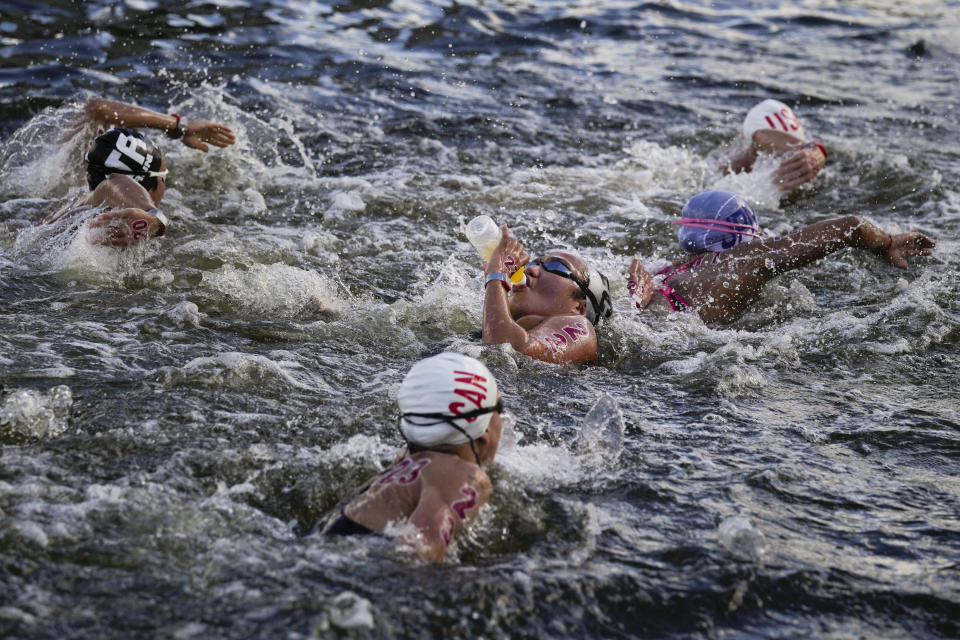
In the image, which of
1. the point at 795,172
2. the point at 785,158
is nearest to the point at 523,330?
the point at 795,172

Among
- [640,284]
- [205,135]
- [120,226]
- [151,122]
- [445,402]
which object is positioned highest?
[445,402]

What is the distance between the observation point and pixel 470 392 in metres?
4.29

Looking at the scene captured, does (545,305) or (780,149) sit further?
(780,149)

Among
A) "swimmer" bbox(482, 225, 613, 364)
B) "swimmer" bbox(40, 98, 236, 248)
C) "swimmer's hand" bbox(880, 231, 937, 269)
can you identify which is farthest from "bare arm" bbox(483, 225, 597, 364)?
"swimmer" bbox(40, 98, 236, 248)

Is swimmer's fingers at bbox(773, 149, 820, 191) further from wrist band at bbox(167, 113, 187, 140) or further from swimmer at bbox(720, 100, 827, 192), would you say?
wrist band at bbox(167, 113, 187, 140)

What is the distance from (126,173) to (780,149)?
678cm

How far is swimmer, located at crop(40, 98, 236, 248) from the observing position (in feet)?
23.9

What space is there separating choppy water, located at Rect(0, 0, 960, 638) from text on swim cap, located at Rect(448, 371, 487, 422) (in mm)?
541

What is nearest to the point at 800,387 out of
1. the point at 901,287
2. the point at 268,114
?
the point at 901,287

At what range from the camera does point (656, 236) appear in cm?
930

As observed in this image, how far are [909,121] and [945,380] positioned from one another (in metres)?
7.87

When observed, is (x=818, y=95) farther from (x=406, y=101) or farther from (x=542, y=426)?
(x=542, y=426)

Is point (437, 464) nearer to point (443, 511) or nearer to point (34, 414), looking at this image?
point (443, 511)

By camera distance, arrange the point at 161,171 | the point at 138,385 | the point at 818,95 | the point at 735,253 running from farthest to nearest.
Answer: the point at 818,95, the point at 161,171, the point at 735,253, the point at 138,385
